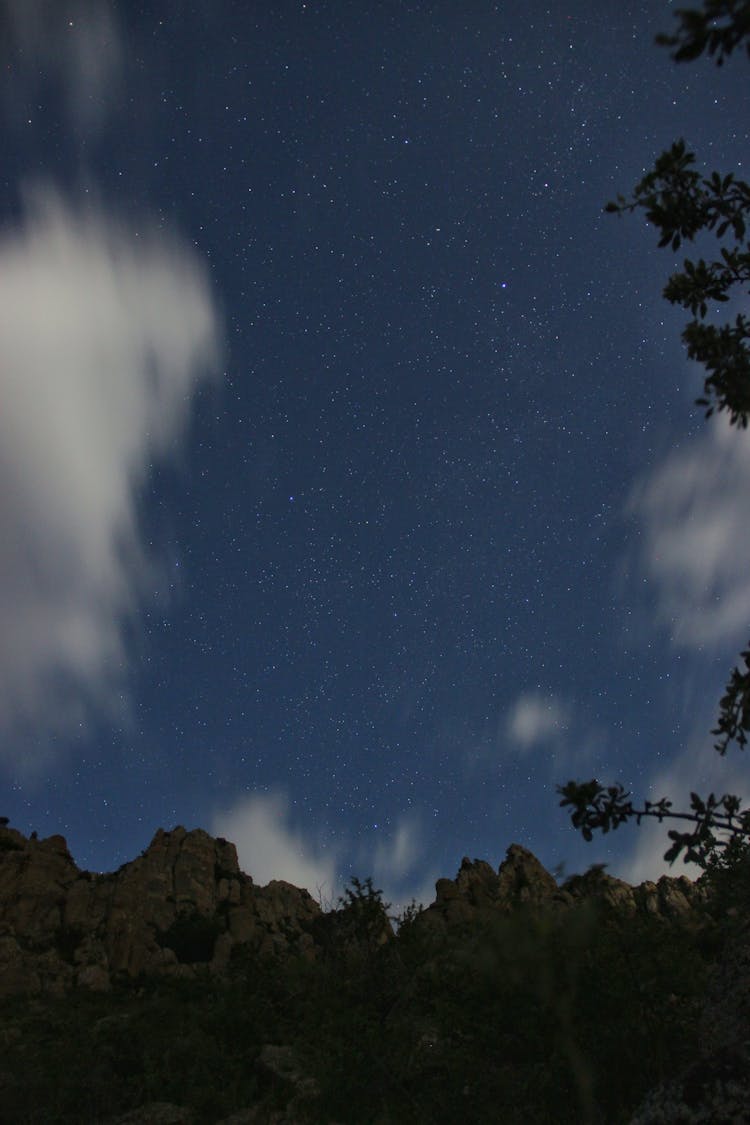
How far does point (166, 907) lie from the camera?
70562 mm

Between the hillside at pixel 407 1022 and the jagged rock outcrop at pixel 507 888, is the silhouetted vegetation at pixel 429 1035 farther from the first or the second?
the jagged rock outcrop at pixel 507 888

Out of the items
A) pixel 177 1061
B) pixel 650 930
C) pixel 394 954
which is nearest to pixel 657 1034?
pixel 650 930

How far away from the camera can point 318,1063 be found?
78.7ft

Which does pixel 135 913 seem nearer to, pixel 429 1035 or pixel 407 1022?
pixel 429 1035

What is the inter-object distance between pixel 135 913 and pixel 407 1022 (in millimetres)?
51753

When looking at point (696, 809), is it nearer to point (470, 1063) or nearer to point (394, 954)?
point (470, 1063)

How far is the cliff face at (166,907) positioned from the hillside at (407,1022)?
1.68 ft

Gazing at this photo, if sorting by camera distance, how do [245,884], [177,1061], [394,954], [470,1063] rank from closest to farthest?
[470,1063] < [177,1061] < [394,954] < [245,884]

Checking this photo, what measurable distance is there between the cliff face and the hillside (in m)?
0.51

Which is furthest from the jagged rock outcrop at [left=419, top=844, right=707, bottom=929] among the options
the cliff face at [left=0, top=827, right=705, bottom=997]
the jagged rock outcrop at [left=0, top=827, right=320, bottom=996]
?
the jagged rock outcrop at [left=0, top=827, right=320, bottom=996]

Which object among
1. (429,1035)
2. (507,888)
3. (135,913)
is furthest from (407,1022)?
(135,913)

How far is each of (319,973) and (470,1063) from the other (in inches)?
557

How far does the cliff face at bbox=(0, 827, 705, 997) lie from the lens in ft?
194

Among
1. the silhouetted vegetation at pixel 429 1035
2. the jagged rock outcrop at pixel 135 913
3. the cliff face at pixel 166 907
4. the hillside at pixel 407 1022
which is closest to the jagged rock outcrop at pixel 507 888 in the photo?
the cliff face at pixel 166 907
